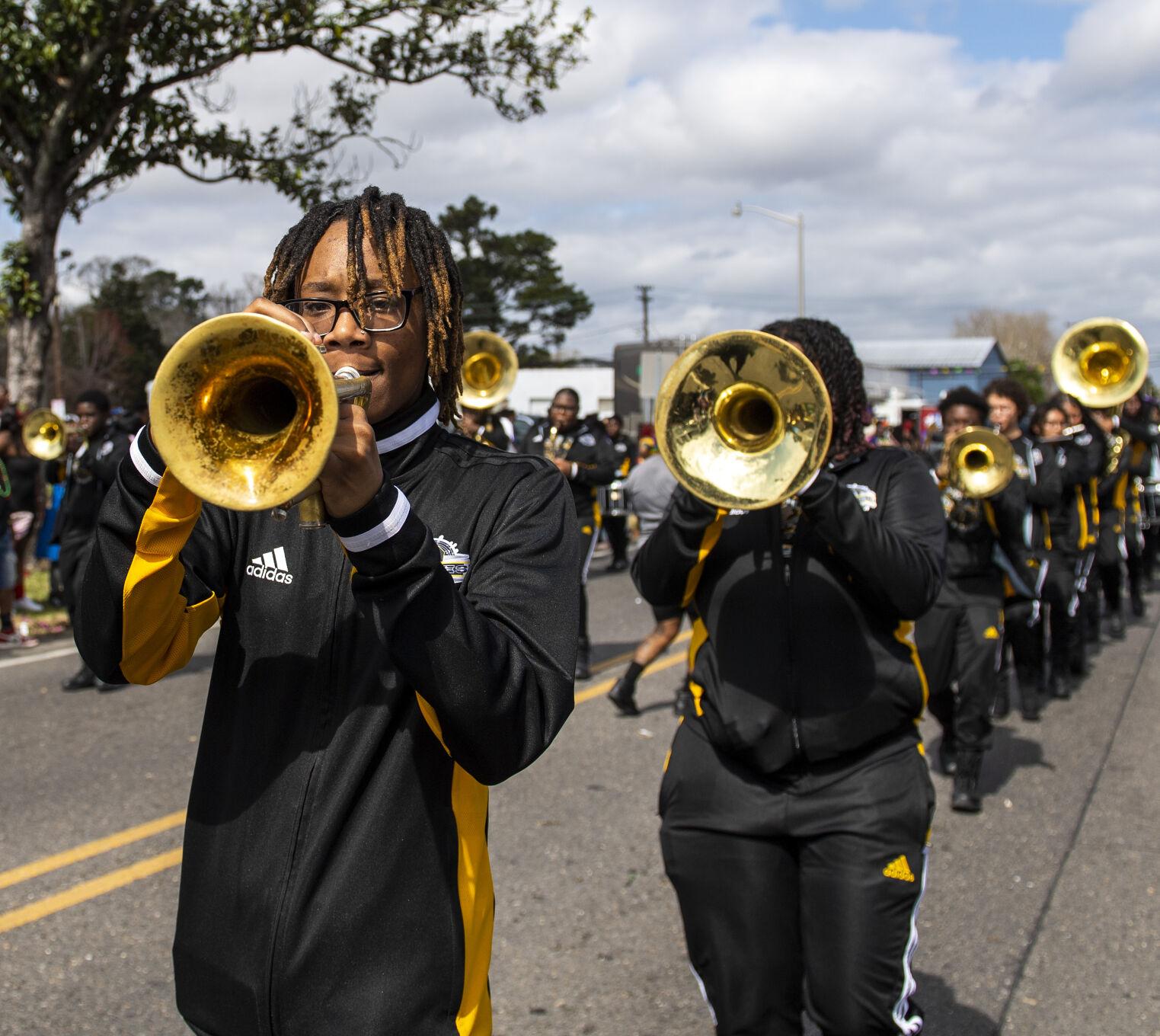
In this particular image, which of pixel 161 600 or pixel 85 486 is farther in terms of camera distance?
pixel 85 486

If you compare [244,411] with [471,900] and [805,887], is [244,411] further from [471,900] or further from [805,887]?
[805,887]

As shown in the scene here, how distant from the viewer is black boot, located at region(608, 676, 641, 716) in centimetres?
724

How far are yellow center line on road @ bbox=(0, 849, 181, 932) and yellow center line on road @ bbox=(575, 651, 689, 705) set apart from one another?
306 centimetres

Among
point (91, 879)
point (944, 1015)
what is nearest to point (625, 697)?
point (91, 879)

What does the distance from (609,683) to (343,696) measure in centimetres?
648

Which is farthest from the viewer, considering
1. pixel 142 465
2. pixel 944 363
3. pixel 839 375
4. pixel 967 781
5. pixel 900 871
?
pixel 944 363

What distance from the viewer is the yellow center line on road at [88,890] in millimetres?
4390

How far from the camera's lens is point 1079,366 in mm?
9062

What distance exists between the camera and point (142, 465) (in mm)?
1803

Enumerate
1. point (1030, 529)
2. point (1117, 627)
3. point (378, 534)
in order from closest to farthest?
point (378, 534), point (1030, 529), point (1117, 627)

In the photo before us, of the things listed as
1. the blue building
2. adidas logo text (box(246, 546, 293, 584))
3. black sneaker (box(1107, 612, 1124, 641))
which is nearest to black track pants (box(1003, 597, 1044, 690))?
black sneaker (box(1107, 612, 1124, 641))

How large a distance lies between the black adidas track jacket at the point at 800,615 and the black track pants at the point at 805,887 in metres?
0.08

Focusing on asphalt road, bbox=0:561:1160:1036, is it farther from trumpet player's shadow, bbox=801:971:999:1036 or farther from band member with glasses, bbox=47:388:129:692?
band member with glasses, bbox=47:388:129:692

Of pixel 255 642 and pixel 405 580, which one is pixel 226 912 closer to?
pixel 255 642
